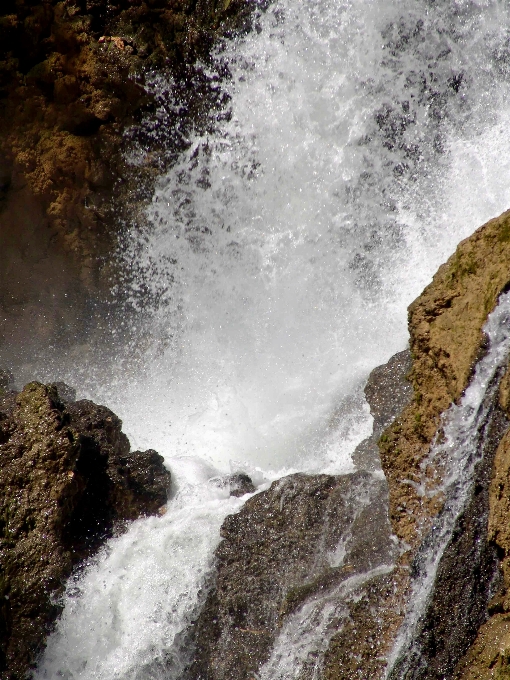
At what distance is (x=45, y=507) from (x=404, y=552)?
2.82 metres

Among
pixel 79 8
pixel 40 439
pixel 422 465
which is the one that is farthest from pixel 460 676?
pixel 79 8

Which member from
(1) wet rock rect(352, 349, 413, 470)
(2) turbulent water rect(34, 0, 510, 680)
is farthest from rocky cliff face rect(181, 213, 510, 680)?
(2) turbulent water rect(34, 0, 510, 680)

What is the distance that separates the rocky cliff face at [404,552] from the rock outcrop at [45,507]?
3.81 ft

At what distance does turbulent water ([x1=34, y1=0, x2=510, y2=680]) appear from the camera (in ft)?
21.1

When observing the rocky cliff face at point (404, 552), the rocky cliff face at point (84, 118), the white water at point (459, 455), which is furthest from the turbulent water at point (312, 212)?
the white water at point (459, 455)

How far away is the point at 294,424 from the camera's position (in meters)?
6.51

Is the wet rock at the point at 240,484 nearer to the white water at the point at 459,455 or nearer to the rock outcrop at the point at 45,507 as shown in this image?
the rock outcrop at the point at 45,507

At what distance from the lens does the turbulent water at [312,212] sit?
21.1 feet

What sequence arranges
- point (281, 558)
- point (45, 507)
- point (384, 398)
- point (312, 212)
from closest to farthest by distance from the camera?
point (281, 558) → point (45, 507) → point (384, 398) → point (312, 212)

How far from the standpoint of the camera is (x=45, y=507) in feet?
15.1

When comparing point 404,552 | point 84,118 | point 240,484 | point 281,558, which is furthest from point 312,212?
point 404,552

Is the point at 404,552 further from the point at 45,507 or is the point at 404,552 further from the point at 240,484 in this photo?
the point at 45,507

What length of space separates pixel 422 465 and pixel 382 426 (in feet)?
5.00

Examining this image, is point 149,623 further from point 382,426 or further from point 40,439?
point 382,426
